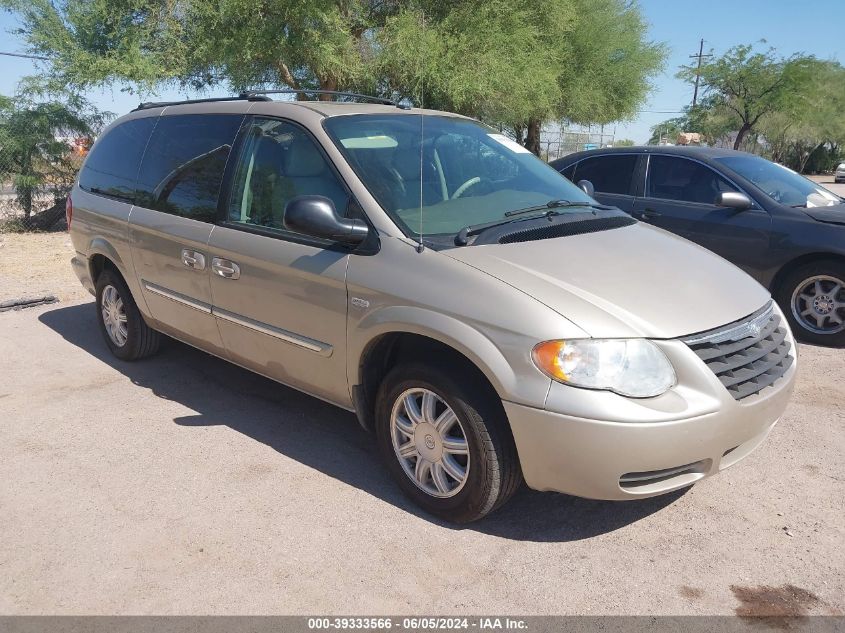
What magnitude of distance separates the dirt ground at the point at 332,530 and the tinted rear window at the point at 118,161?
1601mm

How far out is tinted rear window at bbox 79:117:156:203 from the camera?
5078mm

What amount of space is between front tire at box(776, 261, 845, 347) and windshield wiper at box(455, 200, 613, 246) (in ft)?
9.43

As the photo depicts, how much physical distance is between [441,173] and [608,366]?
1621 mm

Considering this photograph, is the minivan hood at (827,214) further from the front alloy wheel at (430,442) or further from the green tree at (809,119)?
the green tree at (809,119)

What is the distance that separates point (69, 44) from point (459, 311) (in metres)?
13.1

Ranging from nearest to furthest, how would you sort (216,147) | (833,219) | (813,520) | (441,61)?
(813,520) → (216,147) → (833,219) → (441,61)

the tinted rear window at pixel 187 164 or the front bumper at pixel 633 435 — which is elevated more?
the tinted rear window at pixel 187 164

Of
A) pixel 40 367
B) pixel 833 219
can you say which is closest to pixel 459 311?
A: pixel 40 367

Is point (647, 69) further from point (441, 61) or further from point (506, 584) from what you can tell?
point (506, 584)

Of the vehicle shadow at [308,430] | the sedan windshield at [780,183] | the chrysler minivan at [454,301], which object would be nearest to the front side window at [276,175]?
the chrysler minivan at [454,301]

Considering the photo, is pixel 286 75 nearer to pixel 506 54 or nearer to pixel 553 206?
pixel 506 54

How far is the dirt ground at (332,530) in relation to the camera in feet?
9.31

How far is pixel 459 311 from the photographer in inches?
119

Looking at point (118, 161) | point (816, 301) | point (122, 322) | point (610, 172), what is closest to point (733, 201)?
point (816, 301)
